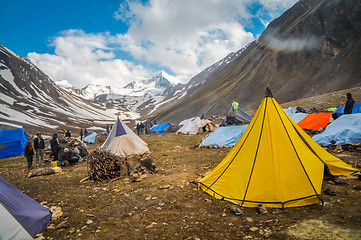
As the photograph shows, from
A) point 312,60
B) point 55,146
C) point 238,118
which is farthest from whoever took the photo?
point 312,60

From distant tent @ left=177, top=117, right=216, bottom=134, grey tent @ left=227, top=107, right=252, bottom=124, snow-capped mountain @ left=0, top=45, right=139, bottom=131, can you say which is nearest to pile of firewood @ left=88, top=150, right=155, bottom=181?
grey tent @ left=227, top=107, right=252, bottom=124

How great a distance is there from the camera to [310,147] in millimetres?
6184

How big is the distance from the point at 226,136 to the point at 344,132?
278 inches

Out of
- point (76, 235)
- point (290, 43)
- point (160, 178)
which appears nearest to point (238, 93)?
point (290, 43)

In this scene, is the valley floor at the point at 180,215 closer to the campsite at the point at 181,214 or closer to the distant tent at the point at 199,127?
the campsite at the point at 181,214

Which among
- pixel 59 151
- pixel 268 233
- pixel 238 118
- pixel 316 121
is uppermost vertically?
pixel 59 151

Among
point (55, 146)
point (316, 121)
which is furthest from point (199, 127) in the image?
point (55, 146)

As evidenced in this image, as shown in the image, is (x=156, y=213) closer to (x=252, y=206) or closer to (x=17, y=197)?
(x=252, y=206)

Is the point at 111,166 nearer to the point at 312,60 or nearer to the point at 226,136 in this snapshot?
the point at 226,136

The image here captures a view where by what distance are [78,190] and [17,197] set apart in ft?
10.3

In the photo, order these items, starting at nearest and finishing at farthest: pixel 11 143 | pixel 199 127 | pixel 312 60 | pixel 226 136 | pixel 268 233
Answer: pixel 268 233 < pixel 226 136 < pixel 11 143 < pixel 199 127 < pixel 312 60

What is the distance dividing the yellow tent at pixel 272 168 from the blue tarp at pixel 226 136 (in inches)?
306

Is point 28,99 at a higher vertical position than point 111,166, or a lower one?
higher

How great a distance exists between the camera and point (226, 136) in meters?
15.1
